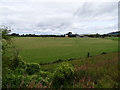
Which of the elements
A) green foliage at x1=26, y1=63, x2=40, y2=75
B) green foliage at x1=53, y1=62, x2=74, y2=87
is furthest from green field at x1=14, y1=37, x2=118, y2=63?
green foliage at x1=53, y1=62, x2=74, y2=87

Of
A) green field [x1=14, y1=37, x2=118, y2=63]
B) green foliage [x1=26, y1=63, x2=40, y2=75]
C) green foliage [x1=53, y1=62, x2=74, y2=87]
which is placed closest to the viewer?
green foliage [x1=53, y1=62, x2=74, y2=87]

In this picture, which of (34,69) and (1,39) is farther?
(34,69)

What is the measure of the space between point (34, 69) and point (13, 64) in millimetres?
2203

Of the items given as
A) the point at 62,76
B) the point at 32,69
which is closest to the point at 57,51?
the point at 32,69

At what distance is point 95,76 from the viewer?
694 cm

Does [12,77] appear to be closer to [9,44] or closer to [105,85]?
[9,44]

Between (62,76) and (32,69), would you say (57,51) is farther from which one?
(62,76)

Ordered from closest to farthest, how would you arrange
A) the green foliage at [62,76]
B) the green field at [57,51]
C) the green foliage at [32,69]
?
1. the green foliage at [62,76]
2. the green foliage at [32,69]
3. the green field at [57,51]

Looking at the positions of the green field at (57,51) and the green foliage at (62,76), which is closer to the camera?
the green foliage at (62,76)

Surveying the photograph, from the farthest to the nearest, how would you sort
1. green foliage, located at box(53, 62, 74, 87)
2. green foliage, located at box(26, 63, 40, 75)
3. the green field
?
the green field, green foliage, located at box(26, 63, 40, 75), green foliage, located at box(53, 62, 74, 87)

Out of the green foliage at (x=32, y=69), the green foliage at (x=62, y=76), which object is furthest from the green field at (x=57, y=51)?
the green foliage at (x=62, y=76)

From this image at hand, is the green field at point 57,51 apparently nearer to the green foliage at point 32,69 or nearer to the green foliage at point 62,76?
the green foliage at point 32,69

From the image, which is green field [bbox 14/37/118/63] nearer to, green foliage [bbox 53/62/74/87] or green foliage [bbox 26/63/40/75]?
green foliage [bbox 26/63/40/75]

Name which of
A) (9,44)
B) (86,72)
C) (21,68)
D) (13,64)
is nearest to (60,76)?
(86,72)
